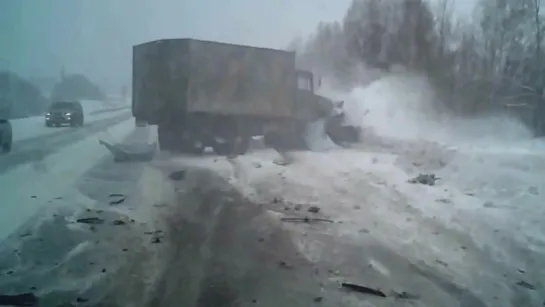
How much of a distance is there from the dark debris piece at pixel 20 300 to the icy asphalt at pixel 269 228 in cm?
5

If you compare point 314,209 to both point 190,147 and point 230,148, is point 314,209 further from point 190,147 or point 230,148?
point 190,147

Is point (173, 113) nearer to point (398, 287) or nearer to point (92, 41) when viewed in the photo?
point (92, 41)

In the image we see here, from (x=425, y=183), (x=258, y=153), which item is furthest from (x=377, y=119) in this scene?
(x=258, y=153)

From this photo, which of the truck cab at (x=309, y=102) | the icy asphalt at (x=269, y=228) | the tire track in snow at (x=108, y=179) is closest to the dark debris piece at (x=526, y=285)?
the icy asphalt at (x=269, y=228)

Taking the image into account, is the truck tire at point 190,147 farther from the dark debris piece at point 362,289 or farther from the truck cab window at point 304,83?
the dark debris piece at point 362,289

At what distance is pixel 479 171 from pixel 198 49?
8.11 feet

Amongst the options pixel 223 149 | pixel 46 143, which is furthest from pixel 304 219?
pixel 46 143

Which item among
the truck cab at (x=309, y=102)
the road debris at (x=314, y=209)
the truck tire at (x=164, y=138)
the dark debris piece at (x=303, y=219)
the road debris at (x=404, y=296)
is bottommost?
the road debris at (x=404, y=296)

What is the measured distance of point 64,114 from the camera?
154 inches

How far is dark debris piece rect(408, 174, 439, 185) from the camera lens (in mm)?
4043

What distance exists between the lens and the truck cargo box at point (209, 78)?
4164 mm

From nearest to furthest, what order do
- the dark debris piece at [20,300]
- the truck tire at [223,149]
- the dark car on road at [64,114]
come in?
the dark debris piece at [20,300] < the dark car on road at [64,114] < the truck tire at [223,149]

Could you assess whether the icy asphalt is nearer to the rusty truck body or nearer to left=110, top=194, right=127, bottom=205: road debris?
Answer: left=110, top=194, right=127, bottom=205: road debris

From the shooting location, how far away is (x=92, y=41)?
12.8 ft
